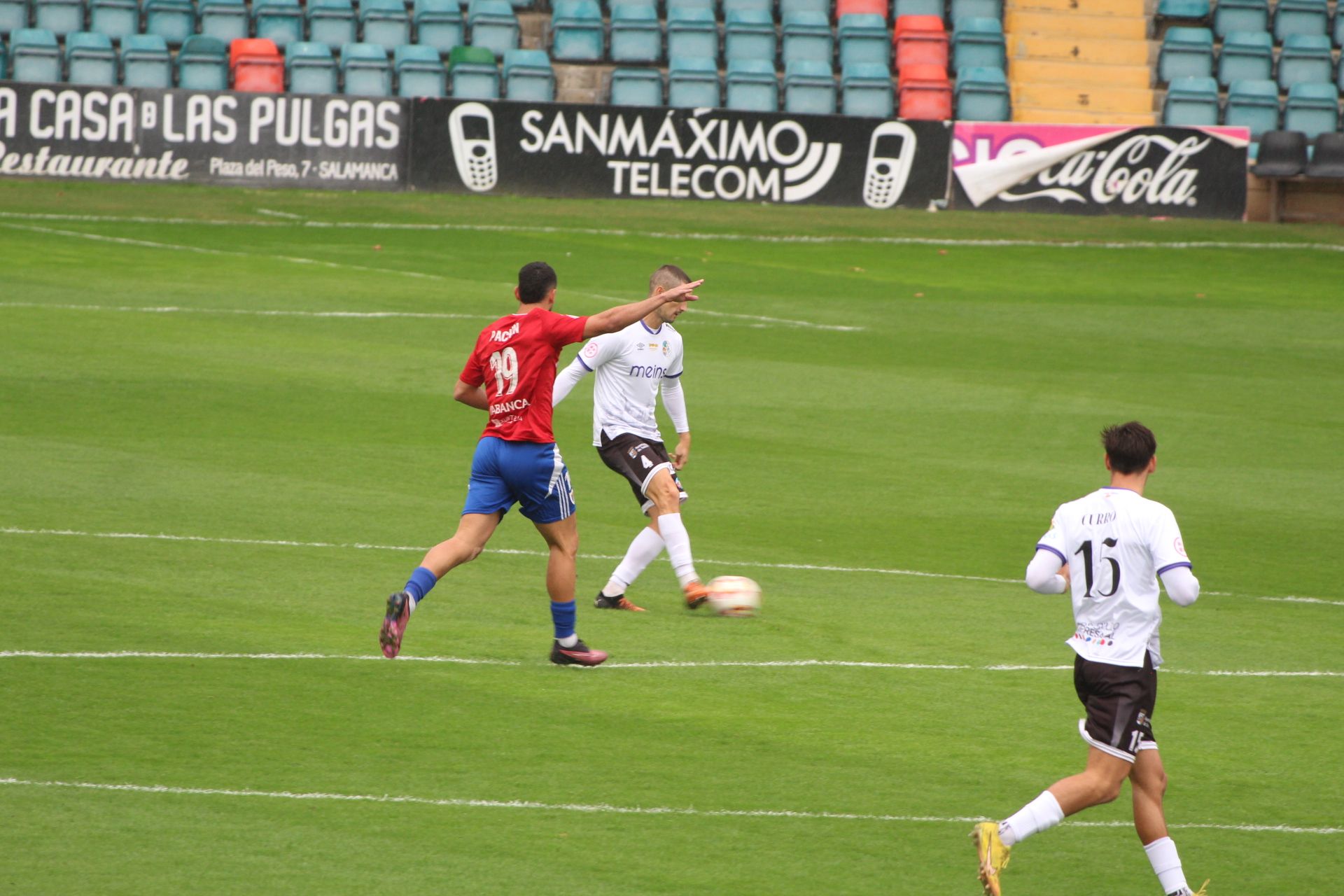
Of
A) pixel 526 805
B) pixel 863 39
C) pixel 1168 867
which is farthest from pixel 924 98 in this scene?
pixel 1168 867

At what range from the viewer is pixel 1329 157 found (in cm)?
2766

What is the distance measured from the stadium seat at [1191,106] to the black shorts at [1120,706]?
26667 mm

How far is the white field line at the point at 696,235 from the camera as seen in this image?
2530cm

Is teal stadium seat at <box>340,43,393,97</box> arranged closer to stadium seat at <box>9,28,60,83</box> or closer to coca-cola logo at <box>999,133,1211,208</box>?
stadium seat at <box>9,28,60,83</box>

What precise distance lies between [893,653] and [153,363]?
10.6 metres

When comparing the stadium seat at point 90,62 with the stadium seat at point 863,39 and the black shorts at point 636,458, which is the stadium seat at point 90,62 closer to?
the stadium seat at point 863,39

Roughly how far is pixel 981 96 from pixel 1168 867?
26.1 meters

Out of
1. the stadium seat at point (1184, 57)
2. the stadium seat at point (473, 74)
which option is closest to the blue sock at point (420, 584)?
the stadium seat at point (473, 74)

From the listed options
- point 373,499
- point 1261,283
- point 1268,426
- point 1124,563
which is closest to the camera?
point 1124,563

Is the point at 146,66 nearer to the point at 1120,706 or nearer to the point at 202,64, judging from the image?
the point at 202,64

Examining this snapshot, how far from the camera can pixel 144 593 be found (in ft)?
33.7

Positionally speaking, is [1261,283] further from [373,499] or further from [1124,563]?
[1124,563]

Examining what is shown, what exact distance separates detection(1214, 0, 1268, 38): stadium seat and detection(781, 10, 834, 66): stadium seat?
7799mm

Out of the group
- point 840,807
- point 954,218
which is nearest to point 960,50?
point 954,218
